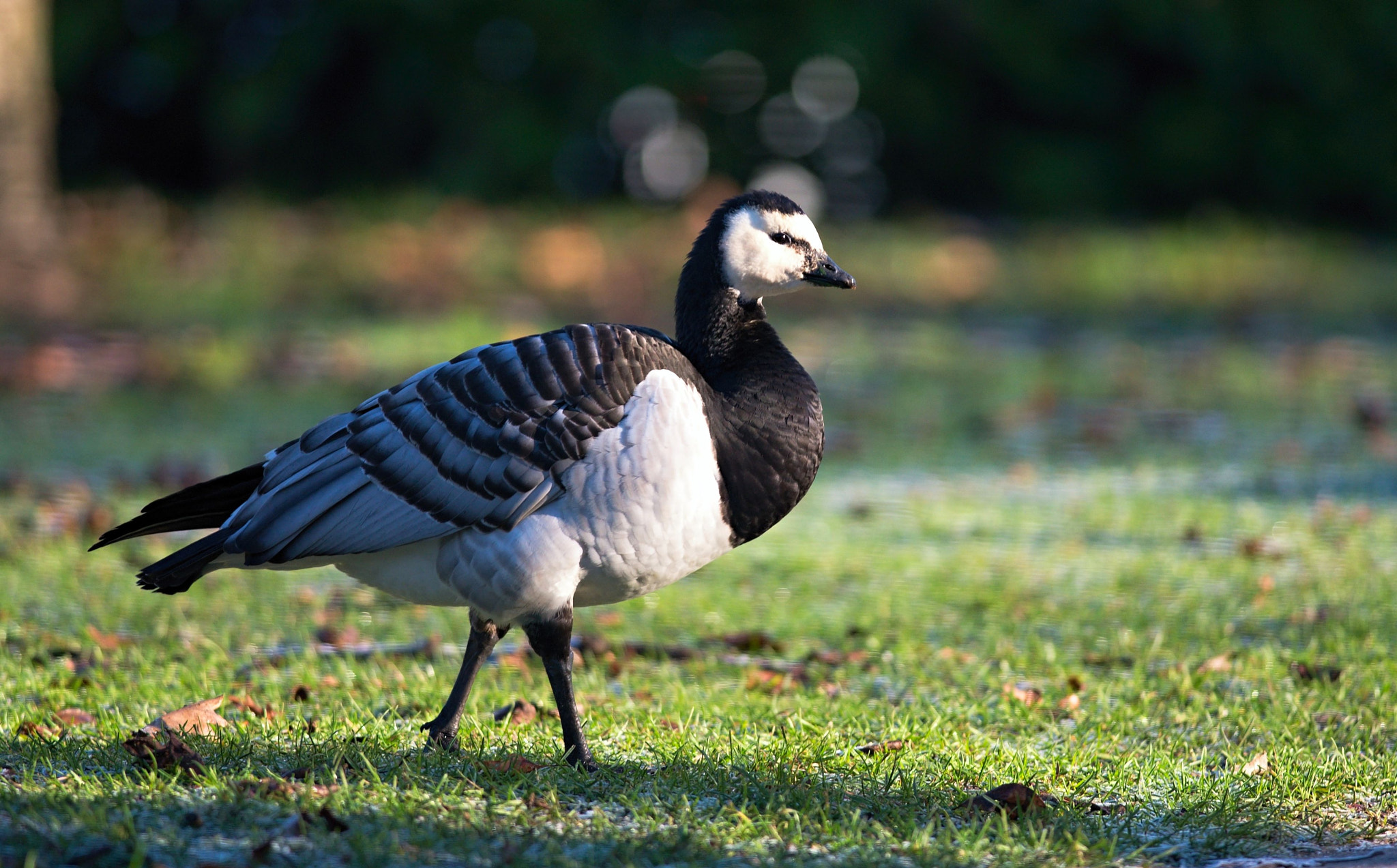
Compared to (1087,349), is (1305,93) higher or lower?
higher

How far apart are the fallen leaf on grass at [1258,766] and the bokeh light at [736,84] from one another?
12896 millimetres

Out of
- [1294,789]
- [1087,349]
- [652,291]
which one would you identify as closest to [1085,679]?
[1294,789]

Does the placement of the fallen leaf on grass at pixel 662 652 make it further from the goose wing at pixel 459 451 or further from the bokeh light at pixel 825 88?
the bokeh light at pixel 825 88

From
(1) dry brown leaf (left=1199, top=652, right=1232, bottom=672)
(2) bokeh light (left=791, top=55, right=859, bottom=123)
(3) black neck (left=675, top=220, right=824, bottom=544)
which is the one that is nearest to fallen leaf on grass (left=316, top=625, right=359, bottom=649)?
(3) black neck (left=675, top=220, right=824, bottom=544)

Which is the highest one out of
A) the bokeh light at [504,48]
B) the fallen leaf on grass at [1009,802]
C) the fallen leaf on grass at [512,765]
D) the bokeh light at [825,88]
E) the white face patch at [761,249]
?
the bokeh light at [504,48]

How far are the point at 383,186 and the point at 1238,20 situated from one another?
9148 mm

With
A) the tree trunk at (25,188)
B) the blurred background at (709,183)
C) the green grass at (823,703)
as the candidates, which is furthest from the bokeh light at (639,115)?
the green grass at (823,703)

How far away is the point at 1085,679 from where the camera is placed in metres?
4.54

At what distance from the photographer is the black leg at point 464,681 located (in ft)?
12.1

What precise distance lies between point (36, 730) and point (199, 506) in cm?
65

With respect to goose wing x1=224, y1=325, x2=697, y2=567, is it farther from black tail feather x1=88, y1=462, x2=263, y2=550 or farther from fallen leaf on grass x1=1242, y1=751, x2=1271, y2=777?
fallen leaf on grass x1=1242, y1=751, x2=1271, y2=777

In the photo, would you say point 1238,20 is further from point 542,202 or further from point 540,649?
point 540,649

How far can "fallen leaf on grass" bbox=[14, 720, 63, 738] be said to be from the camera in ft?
12.0

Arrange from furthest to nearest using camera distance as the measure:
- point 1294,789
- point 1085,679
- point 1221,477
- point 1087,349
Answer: point 1087,349
point 1221,477
point 1085,679
point 1294,789
